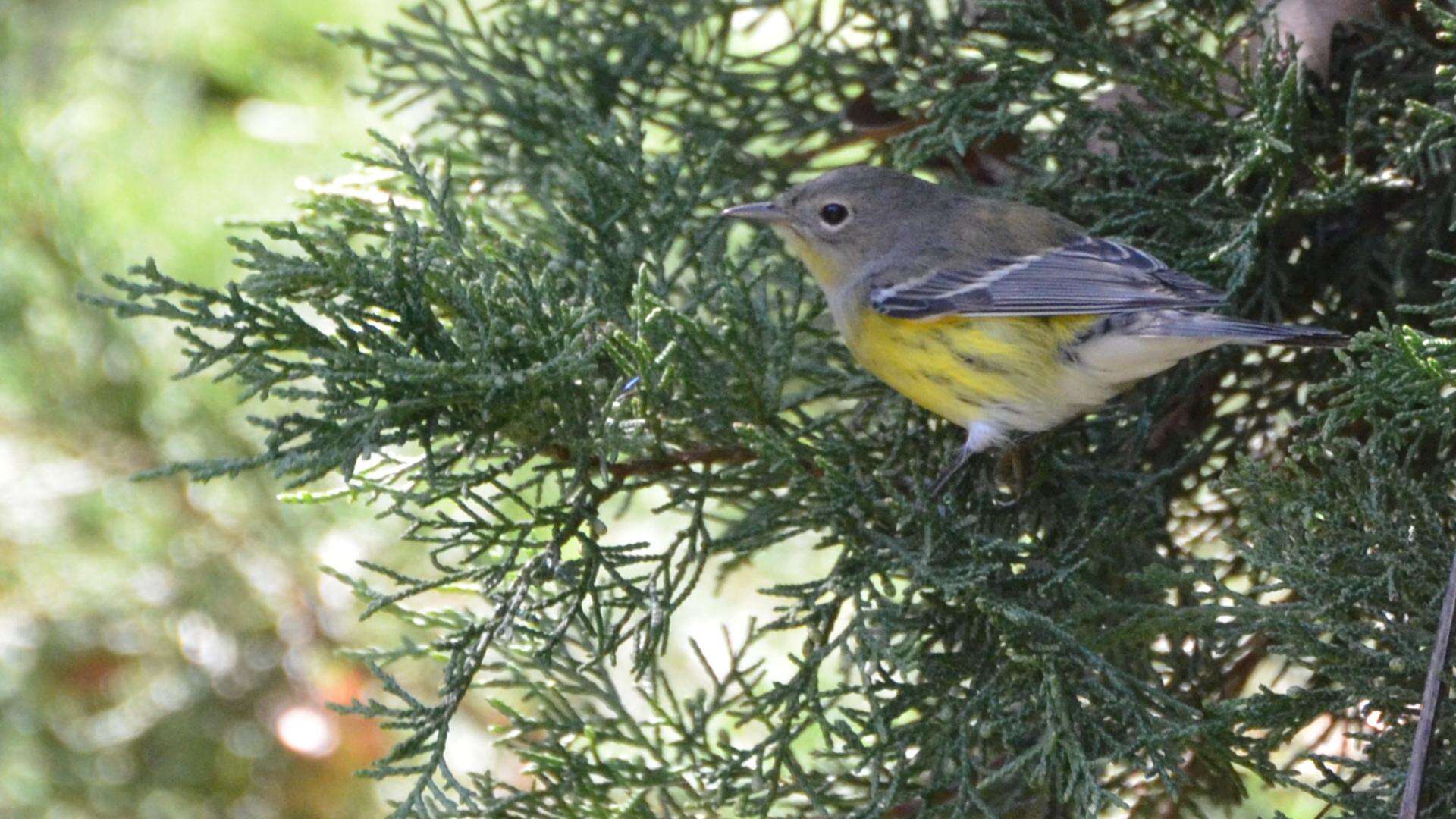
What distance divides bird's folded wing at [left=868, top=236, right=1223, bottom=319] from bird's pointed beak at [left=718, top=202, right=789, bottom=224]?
255 mm

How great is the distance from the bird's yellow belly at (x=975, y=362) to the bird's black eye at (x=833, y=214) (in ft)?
1.11

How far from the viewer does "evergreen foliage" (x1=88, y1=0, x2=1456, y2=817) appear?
80.0 inches

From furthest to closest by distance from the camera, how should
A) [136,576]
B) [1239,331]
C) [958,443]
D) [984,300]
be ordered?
[136,576] → [984,300] → [958,443] → [1239,331]

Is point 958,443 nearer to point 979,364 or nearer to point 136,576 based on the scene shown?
point 979,364

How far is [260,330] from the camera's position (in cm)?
213

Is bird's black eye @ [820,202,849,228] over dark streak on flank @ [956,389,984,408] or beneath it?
over

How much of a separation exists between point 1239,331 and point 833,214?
45.8 inches

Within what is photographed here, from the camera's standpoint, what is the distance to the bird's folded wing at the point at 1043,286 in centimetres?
261

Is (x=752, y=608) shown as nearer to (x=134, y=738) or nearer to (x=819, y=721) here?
(x=134, y=738)

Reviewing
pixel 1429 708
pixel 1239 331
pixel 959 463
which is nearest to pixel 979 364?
pixel 959 463

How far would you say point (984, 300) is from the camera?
2.99 metres

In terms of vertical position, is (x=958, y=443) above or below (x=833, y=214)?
below

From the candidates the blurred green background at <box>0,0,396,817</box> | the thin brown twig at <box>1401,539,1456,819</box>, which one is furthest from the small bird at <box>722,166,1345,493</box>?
the blurred green background at <box>0,0,396,817</box>

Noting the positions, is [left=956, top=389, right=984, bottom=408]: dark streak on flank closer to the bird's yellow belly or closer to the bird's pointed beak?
the bird's yellow belly
